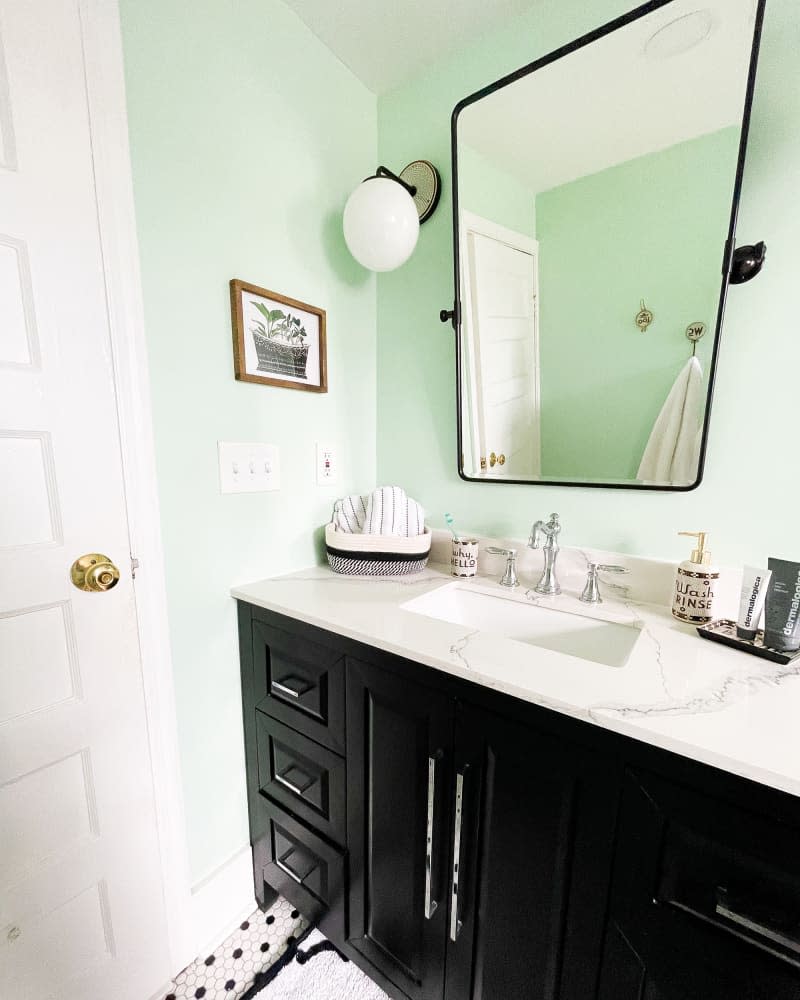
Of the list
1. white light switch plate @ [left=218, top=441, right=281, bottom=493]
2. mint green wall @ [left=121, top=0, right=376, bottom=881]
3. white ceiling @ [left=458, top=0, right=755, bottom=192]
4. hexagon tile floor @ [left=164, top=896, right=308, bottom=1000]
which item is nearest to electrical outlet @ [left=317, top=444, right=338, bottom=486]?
mint green wall @ [left=121, top=0, right=376, bottom=881]

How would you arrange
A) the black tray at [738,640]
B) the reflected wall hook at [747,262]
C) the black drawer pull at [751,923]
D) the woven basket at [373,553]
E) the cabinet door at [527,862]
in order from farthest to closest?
the woven basket at [373,553] → the reflected wall hook at [747,262] → the black tray at [738,640] → the cabinet door at [527,862] → the black drawer pull at [751,923]

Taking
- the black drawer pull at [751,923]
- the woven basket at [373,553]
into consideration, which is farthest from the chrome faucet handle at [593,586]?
the black drawer pull at [751,923]

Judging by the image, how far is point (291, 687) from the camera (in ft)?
3.09

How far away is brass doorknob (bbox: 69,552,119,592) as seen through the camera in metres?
Result: 0.76

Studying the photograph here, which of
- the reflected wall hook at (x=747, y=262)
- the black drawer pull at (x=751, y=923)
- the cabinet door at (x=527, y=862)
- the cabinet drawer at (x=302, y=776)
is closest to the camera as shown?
the black drawer pull at (x=751, y=923)

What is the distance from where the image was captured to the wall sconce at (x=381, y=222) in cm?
102

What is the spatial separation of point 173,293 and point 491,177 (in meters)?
0.85

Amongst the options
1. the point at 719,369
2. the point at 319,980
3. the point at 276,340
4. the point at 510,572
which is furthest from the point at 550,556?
the point at 319,980

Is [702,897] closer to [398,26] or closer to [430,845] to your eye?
[430,845]

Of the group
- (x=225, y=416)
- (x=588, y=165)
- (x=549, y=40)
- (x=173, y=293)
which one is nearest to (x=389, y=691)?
(x=225, y=416)

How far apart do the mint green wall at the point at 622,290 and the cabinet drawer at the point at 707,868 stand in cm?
69

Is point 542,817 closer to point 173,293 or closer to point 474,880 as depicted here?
point 474,880

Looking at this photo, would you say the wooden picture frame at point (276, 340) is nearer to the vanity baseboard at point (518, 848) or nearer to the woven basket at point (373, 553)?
the woven basket at point (373, 553)

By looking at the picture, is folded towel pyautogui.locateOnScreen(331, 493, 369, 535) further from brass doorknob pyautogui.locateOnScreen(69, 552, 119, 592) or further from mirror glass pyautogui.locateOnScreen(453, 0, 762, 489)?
brass doorknob pyautogui.locateOnScreen(69, 552, 119, 592)
